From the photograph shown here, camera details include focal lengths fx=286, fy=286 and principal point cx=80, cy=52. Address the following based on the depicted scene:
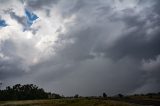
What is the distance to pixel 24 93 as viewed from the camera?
6909 inches

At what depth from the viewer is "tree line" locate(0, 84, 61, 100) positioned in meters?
165

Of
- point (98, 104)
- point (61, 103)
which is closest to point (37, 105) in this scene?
point (61, 103)

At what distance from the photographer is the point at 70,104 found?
8575cm

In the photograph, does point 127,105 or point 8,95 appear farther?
point 8,95

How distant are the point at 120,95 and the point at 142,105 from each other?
44459 millimetres

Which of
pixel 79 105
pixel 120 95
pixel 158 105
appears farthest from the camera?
pixel 120 95

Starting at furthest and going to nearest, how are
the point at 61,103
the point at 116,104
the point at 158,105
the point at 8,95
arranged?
the point at 8,95 → the point at 61,103 → the point at 116,104 → the point at 158,105

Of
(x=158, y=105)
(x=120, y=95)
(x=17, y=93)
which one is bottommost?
(x=158, y=105)

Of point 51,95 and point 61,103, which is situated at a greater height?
point 51,95

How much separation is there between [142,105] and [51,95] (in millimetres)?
123436

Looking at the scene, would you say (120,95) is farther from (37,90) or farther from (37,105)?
(37,90)

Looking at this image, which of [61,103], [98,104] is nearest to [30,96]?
[61,103]

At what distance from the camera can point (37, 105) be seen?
90188 mm

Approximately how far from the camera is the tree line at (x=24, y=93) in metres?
165
